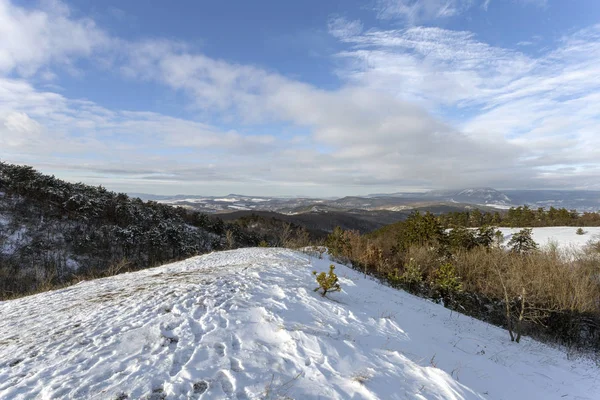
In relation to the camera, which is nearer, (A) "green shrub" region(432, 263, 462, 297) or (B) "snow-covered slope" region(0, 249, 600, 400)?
(B) "snow-covered slope" region(0, 249, 600, 400)

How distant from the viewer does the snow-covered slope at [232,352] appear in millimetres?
3775

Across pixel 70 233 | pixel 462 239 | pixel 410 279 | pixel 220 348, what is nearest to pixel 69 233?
pixel 70 233

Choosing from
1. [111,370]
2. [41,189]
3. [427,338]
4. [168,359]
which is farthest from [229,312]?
[41,189]

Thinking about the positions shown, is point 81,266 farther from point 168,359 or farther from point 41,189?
point 168,359

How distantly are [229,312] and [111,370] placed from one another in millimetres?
2637

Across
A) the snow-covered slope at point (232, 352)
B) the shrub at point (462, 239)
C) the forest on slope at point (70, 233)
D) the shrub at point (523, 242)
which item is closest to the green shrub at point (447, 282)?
the snow-covered slope at point (232, 352)

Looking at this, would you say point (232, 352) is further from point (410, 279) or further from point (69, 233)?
point (69, 233)

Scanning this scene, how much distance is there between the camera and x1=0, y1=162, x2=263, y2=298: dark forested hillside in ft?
62.5

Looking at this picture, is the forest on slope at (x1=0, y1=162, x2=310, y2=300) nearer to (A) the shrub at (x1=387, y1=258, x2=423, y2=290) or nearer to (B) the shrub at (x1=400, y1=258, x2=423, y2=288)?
(A) the shrub at (x1=387, y1=258, x2=423, y2=290)

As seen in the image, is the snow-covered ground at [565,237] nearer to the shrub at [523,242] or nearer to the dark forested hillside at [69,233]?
the shrub at [523,242]

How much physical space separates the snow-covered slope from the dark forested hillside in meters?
10.6

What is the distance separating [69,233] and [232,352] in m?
26.3

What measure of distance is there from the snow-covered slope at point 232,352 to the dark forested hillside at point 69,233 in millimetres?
10647

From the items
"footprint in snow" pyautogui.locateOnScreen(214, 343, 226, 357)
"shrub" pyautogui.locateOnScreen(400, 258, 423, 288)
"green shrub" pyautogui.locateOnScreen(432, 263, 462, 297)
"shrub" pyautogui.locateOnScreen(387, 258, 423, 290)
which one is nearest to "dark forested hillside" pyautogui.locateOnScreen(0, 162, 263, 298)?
"footprint in snow" pyautogui.locateOnScreen(214, 343, 226, 357)
